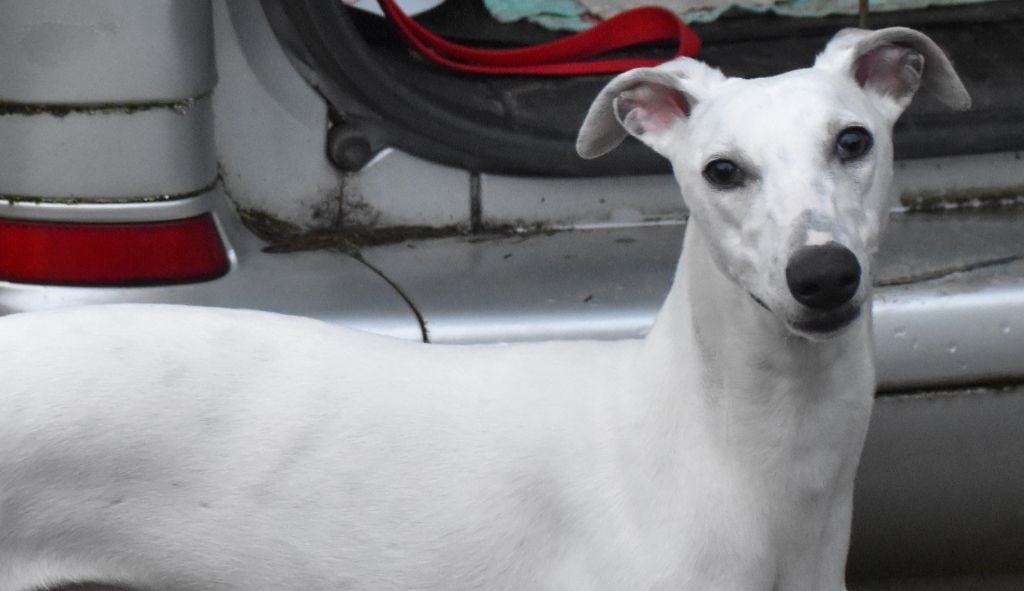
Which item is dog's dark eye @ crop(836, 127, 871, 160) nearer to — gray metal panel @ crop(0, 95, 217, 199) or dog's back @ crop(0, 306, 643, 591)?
dog's back @ crop(0, 306, 643, 591)

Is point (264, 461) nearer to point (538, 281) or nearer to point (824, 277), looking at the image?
point (538, 281)

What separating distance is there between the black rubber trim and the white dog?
67cm

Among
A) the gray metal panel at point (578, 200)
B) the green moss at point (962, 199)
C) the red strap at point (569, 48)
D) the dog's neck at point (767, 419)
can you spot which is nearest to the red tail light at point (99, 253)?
the gray metal panel at point (578, 200)

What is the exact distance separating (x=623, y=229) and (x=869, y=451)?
658mm

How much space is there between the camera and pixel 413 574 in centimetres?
249

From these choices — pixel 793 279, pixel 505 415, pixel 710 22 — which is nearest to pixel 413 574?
pixel 505 415

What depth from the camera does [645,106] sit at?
8.50 ft

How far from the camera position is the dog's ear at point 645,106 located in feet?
8.34

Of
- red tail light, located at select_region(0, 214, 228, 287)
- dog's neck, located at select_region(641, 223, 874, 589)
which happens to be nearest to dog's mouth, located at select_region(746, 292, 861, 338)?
dog's neck, located at select_region(641, 223, 874, 589)

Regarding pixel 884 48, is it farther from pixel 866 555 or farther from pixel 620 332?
pixel 866 555

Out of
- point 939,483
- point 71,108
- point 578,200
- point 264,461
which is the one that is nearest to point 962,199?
point 939,483

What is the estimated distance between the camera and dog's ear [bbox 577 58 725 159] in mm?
2543

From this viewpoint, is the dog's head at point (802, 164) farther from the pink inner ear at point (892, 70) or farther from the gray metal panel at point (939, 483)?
the gray metal panel at point (939, 483)

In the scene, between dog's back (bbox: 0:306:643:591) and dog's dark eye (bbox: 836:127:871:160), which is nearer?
dog's dark eye (bbox: 836:127:871:160)
